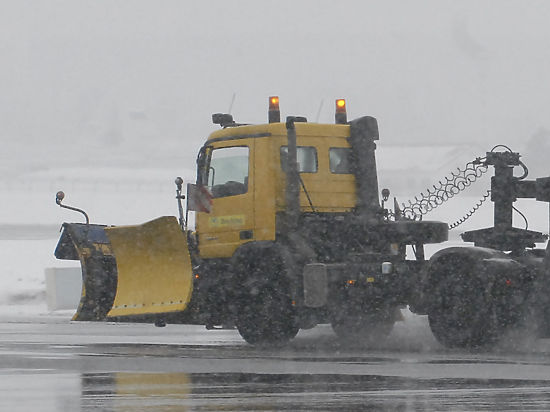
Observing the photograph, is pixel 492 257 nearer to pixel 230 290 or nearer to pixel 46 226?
pixel 230 290

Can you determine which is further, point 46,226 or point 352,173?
point 46,226

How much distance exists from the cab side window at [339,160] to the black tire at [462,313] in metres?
2.01

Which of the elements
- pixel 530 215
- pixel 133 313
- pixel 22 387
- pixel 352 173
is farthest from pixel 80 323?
pixel 530 215

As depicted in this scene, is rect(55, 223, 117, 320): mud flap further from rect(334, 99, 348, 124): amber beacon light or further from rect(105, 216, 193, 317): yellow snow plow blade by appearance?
rect(334, 99, 348, 124): amber beacon light

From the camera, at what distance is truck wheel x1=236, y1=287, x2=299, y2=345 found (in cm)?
1583

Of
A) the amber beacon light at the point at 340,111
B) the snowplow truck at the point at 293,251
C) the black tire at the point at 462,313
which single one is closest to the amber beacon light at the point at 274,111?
the snowplow truck at the point at 293,251

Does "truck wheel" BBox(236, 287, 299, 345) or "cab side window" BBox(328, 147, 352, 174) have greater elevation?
"cab side window" BBox(328, 147, 352, 174)

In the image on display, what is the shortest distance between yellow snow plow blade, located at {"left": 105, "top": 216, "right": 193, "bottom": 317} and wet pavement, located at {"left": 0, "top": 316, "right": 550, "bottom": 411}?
521 mm

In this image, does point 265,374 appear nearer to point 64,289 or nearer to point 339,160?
point 339,160

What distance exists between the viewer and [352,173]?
1658 centimetres

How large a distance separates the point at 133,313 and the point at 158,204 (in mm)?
48771

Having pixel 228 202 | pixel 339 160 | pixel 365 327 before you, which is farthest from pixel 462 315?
pixel 228 202

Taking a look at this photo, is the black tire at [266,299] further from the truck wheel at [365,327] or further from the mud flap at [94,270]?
the mud flap at [94,270]

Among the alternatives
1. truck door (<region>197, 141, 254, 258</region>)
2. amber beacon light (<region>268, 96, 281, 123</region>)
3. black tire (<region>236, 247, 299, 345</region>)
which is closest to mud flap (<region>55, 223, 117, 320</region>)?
truck door (<region>197, 141, 254, 258</region>)
